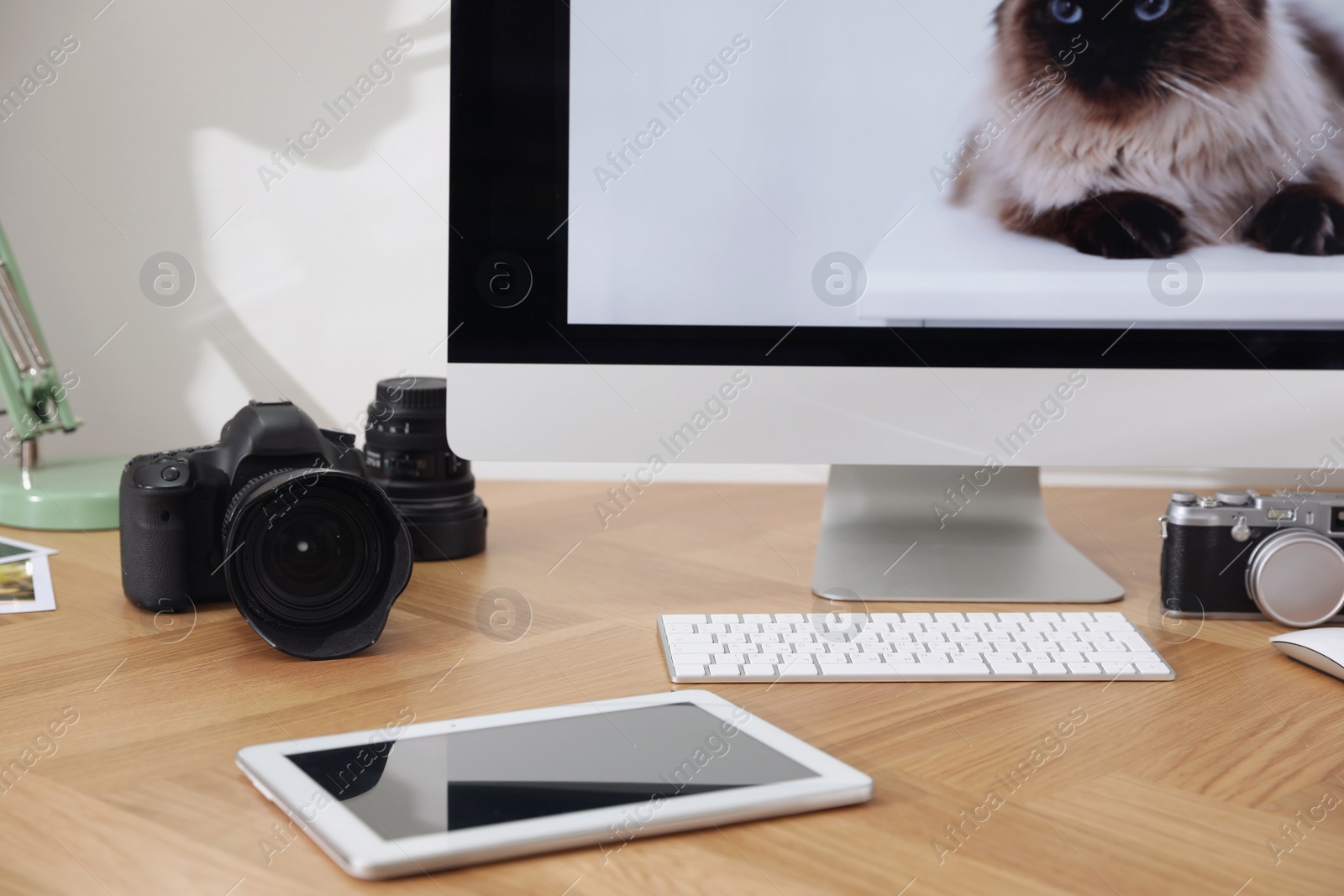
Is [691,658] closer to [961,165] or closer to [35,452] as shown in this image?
[961,165]

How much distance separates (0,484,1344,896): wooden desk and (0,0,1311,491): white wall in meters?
0.42

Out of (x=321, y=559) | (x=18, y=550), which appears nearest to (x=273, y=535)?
(x=321, y=559)

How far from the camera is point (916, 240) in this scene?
2.29 ft

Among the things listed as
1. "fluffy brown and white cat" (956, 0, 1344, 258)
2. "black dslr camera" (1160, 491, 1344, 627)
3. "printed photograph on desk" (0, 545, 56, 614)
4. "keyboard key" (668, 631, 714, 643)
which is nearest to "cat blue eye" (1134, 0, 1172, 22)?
"fluffy brown and white cat" (956, 0, 1344, 258)

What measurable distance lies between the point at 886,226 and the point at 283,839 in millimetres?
499

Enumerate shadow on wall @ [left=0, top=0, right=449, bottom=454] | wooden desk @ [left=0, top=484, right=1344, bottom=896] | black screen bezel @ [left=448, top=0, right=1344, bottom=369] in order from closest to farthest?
wooden desk @ [left=0, top=484, right=1344, bottom=896]
black screen bezel @ [left=448, top=0, right=1344, bottom=369]
shadow on wall @ [left=0, top=0, right=449, bottom=454]

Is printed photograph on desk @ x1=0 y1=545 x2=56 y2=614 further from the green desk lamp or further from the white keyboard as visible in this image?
the white keyboard

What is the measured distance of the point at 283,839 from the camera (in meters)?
0.38

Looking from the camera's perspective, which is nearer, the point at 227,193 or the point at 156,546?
the point at 156,546

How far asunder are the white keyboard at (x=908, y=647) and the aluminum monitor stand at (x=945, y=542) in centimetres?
8

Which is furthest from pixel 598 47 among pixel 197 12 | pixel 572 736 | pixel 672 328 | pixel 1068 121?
pixel 197 12

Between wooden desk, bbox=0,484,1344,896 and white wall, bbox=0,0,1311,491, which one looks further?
white wall, bbox=0,0,1311,491

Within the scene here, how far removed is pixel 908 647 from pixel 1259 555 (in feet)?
0.81

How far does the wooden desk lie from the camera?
368 millimetres
